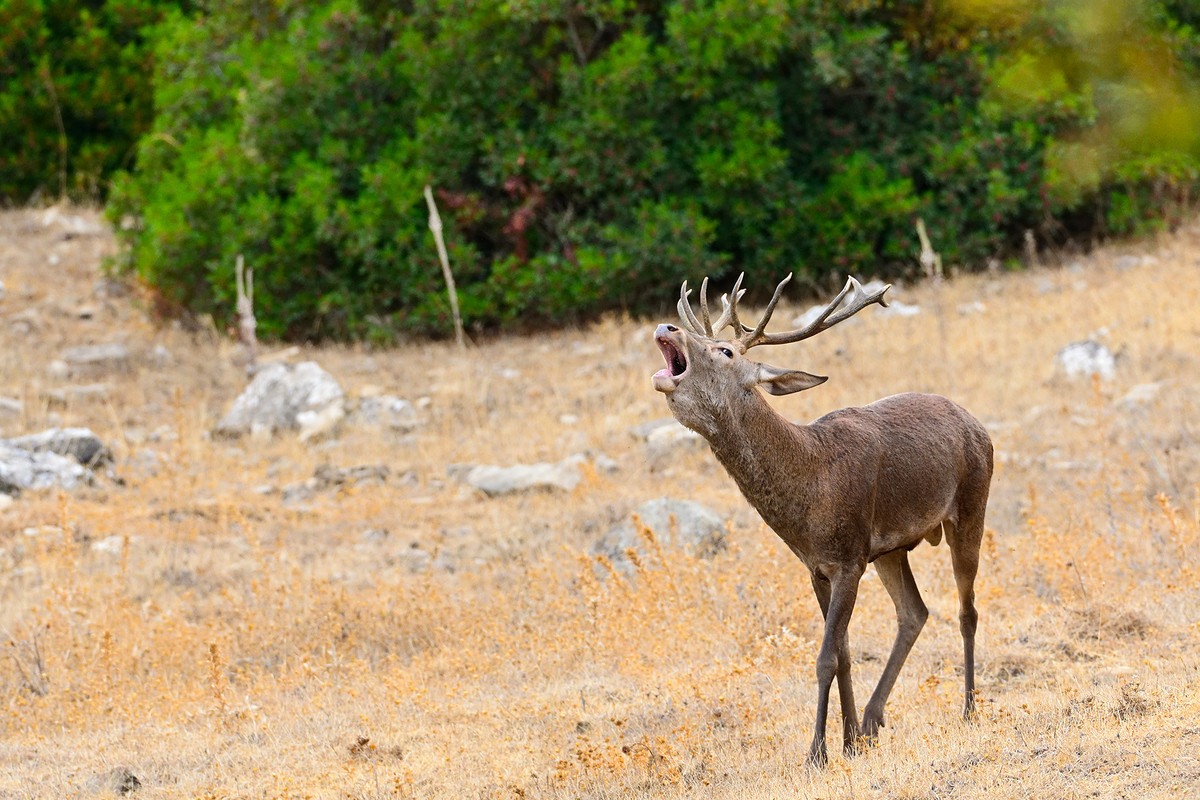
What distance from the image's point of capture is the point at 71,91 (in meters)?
22.8

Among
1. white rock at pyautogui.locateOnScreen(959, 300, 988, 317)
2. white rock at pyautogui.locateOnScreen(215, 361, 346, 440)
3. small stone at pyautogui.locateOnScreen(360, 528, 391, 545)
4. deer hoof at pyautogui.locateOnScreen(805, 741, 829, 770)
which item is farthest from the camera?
white rock at pyautogui.locateOnScreen(959, 300, 988, 317)

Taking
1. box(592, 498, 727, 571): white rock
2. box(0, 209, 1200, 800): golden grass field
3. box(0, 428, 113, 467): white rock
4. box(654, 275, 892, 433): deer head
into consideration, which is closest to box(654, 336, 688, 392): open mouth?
box(654, 275, 892, 433): deer head

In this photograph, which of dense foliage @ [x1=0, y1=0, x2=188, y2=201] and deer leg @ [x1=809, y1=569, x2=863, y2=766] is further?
dense foliage @ [x1=0, y1=0, x2=188, y2=201]

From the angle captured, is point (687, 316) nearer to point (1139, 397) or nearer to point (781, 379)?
point (781, 379)

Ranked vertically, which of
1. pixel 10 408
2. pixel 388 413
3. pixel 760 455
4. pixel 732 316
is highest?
pixel 732 316

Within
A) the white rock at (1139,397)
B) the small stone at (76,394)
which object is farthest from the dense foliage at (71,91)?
the white rock at (1139,397)

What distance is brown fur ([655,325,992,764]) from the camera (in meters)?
5.22

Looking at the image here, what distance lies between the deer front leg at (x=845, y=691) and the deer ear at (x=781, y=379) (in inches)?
32.0

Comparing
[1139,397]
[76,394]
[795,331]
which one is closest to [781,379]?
[795,331]

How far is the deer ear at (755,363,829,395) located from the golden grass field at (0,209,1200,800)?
5.16ft

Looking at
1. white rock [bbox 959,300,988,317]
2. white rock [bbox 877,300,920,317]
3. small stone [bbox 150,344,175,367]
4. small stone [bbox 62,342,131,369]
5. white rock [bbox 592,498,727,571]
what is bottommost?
small stone [bbox 150,344,175,367]

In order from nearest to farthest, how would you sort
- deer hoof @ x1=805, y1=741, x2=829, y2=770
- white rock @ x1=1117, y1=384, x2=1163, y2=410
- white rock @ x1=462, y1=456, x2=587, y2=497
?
deer hoof @ x1=805, y1=741, x2=829, y2=770, white rock @ x1=462, y1=456, x2=587, y2=497, white rock @ x1=1117, y1=384, x2=1163, y2=410

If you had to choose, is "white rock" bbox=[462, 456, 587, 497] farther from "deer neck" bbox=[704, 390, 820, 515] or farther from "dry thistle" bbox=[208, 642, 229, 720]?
"deer neck" bbox=[704, 390, 820, 515]

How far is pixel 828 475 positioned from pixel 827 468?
3cm
